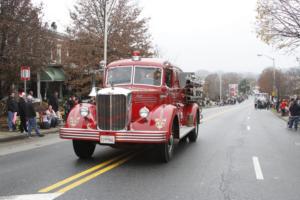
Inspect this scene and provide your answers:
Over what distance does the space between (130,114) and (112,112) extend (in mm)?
Answer: 429

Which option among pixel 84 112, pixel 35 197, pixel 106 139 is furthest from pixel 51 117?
pixel 35 197

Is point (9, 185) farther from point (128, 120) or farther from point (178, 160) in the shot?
point (178, 160)

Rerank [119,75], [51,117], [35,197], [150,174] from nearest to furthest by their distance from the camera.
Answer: [35,197], [150,174], [119,75], [51,117]

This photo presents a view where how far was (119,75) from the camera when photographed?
427 inches

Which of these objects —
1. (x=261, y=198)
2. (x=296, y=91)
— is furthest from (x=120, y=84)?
(x=296, y=91)

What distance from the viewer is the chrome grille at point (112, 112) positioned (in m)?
9.11

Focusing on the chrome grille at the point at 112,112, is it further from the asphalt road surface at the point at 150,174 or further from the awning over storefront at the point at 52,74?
the awning over storefront at the point at 52,74

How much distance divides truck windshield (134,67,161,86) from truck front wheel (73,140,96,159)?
2066 mm

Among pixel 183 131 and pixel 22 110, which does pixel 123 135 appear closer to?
pixel 183 131

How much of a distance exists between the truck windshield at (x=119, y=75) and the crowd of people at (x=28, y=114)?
5240 mm

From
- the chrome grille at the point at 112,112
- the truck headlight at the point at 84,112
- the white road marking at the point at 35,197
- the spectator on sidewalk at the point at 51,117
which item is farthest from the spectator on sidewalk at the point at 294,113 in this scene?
the white road marking at the point at 35,197

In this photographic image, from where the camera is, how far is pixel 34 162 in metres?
9.59

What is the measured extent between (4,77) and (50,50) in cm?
362

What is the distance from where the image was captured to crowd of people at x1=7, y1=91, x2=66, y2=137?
15.1 metres
